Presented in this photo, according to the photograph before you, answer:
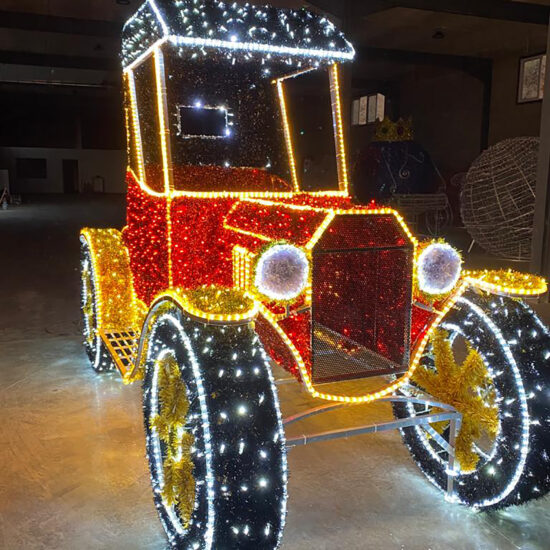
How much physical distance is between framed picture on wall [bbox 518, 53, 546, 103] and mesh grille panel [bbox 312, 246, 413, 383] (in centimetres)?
1420

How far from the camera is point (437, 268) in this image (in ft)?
8.98

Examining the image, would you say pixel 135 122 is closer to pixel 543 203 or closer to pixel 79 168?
pixel 543 203

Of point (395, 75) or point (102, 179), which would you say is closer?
point (395, 75)

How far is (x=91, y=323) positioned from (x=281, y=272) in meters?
2.99

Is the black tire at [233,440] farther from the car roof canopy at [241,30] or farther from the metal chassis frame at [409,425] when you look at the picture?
the car roof canopy at [241,30]

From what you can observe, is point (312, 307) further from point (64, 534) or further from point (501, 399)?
point (64, 534)

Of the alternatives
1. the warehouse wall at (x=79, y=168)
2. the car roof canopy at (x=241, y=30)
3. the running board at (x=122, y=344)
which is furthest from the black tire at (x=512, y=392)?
the warehouse wall at (x=79, y=168)

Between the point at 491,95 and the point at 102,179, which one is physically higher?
the point at 491,95

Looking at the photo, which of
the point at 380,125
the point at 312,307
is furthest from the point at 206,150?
the point at 380,125

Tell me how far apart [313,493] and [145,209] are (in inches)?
75.9

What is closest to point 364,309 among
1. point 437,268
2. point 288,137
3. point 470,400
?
point 437,268

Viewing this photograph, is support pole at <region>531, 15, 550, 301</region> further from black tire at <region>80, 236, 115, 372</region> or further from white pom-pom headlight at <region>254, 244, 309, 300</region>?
white pom-pom headlight at <region>254, 244, 309, 300</region>

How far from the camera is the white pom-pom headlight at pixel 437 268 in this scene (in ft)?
8.95

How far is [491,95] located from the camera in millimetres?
17094
